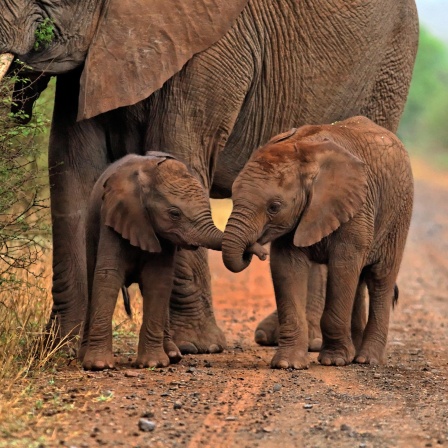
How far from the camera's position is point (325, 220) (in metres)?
7.59

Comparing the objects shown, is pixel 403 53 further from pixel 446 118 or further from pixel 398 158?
pixel 446 118

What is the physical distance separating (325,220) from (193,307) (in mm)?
1289

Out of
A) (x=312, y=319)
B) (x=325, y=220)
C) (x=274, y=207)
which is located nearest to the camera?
(x=274, y=207)

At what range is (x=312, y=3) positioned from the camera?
30.1ft

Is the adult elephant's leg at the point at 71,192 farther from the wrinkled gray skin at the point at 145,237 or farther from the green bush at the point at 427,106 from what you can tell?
the green bush at the point at 427,106

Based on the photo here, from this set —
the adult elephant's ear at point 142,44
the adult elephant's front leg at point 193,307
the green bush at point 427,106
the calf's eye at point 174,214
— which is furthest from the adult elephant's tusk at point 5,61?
the green bush at point 427,106

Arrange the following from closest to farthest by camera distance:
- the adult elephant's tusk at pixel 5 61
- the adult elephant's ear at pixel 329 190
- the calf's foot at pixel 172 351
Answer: the adult elephant's tusk at pixel 5 61
the adult elephant's ear at pixel 329 190
the calf's foot at pixel 172 351

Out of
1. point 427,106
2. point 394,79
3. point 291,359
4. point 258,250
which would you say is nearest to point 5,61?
point 258,250

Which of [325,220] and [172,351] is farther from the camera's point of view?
[172,351]

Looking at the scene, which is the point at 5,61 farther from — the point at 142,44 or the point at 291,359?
the point at 291,359

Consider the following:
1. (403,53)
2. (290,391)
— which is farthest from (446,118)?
(290,391)

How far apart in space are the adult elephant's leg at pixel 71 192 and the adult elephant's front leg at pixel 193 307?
569 millimetres

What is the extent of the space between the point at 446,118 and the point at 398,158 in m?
49.9

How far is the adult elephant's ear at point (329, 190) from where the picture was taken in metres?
7.56
